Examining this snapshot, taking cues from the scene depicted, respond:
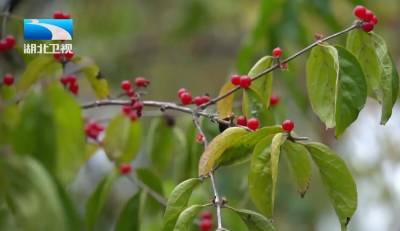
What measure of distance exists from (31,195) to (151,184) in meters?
0.31

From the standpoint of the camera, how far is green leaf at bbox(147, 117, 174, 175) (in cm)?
97

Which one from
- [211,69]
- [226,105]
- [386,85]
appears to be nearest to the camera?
[386,85]

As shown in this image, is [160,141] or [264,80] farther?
[160,141]

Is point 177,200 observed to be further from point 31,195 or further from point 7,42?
point 7,42

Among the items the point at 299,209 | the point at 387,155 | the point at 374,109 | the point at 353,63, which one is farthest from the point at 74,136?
the point at 374,109

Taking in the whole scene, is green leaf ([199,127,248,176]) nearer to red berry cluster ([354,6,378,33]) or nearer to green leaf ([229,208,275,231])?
green leaf ([229,208,275,231])

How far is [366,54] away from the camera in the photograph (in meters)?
0.67

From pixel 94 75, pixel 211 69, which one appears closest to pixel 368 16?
pixel 94 75

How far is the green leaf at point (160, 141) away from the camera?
97cm

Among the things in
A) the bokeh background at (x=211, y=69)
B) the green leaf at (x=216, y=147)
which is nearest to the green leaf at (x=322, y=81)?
the green leaf at (x=216, y=147)

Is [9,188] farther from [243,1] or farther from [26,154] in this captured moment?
[243,1]

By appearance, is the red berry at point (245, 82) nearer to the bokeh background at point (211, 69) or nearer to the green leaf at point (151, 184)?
the green leaf at point (151, 184)

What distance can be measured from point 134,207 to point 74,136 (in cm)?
24

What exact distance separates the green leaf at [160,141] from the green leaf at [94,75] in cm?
14
